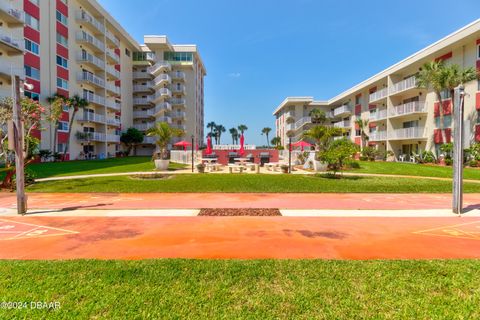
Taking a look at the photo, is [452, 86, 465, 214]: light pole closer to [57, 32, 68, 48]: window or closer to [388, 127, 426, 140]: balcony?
[388, 127, 426, 140]: balcony

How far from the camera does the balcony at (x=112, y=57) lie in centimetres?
4747

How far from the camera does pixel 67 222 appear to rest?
25.8ft

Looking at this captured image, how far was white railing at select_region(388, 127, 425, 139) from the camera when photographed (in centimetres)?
3225

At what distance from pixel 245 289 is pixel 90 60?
157ft

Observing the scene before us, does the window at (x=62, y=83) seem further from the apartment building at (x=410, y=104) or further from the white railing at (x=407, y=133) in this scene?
the white railing at (x=407, y=133)

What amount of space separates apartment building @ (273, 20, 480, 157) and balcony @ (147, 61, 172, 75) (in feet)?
119

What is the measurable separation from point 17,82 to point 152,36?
52.5 metres

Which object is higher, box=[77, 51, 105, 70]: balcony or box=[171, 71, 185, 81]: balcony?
box=[171, 71, 185, 81]: balcony

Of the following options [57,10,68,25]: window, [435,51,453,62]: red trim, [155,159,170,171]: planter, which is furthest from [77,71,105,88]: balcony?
[435,51,453,62]: red trim

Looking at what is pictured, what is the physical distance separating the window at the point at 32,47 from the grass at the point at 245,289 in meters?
37.5

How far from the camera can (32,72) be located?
32062 millimetres

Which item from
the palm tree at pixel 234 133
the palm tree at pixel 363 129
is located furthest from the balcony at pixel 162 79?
the palm tree at pixel 234 133

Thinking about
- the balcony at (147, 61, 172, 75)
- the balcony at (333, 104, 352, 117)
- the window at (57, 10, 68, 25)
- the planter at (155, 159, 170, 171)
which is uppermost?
the window at (57, 10, 68, 25)

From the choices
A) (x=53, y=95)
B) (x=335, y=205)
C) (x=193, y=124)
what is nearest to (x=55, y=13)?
(x=53, y=95)
